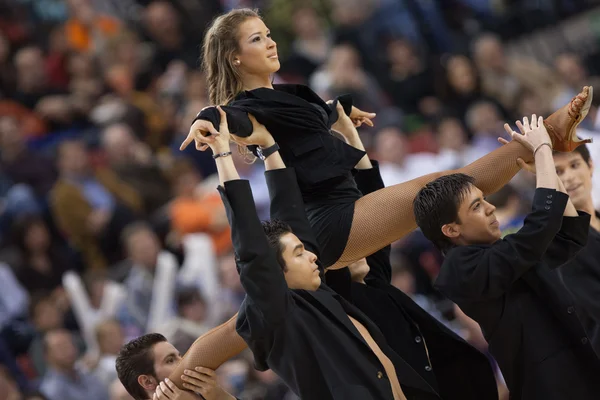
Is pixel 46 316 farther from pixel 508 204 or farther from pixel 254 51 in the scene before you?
pixel 254 51

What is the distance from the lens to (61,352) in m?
6.81

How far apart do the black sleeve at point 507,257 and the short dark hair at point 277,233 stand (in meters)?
0.55

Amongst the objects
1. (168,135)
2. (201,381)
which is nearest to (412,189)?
(201,381)

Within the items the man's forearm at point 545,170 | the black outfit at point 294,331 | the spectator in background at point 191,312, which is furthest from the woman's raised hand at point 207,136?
the spectator in background at point 191,312

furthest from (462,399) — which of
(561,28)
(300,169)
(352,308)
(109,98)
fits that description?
(561,28)

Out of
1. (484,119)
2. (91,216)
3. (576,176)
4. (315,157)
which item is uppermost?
(315,157)

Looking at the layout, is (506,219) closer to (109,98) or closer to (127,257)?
(127,257)

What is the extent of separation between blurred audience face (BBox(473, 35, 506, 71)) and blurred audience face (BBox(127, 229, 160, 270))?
327 centimetres

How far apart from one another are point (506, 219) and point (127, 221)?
269 centimetres

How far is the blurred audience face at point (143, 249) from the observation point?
734 cm

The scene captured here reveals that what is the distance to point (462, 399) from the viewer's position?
408 cm

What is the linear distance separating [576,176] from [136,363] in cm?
189

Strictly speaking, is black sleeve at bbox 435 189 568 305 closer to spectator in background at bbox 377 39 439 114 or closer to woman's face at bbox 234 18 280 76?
woman's face at bbox 234 18 280 76

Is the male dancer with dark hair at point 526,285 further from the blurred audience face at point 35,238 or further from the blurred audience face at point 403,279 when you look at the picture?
the blurred audience face at point 35,238
